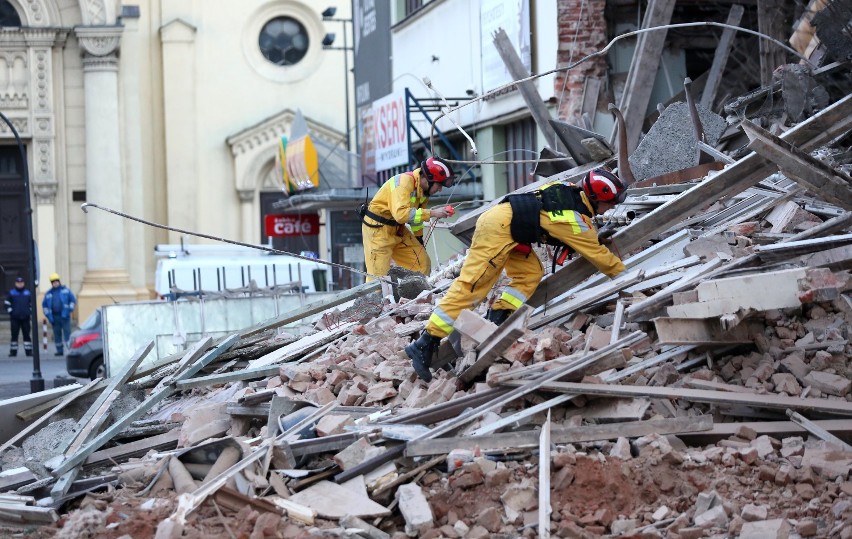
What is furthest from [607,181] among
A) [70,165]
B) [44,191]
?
[70,165]

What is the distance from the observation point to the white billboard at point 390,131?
74.0ft

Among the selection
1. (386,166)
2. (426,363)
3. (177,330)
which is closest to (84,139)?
(386,166)

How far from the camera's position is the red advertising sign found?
2869cm

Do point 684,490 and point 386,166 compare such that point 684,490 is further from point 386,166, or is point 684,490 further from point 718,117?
point 386,166

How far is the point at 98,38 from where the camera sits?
3306 cm

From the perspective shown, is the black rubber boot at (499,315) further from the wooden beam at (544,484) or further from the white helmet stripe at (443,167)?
the white helmet stripe at (443,167)

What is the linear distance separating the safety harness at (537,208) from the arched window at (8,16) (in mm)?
27242

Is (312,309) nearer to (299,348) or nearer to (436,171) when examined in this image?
(299,348)

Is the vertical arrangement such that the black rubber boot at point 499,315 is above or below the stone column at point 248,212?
below

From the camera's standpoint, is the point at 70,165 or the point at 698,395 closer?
the point at 698,395

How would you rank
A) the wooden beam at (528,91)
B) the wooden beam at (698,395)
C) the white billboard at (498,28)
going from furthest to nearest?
the white billboard at (498,28)
the wooden beam at (528,91)
the wooden beam at (698,395)

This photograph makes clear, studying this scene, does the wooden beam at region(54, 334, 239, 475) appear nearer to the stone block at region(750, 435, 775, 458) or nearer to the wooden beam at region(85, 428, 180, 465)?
the wooden beam at region(85, 428, 180, 465)

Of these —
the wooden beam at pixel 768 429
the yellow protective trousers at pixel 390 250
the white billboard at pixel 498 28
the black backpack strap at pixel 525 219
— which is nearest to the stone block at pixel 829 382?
the wooden beam at pixel 768 429

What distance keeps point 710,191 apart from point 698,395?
2.03 meters
